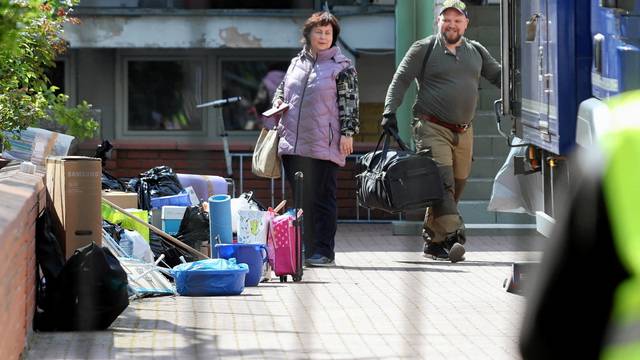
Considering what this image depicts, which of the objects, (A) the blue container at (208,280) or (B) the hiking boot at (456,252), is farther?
(B) the hiking boot at (456,252)

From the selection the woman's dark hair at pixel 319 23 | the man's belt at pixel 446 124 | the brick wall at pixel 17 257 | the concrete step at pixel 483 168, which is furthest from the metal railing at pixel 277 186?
the brick wall at pixel 17 257

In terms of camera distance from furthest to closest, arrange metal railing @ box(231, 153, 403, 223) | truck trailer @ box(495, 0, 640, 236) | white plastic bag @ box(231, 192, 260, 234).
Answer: metal railing @ box(231, 153, 403, 223) < white plastic bag @ box(231, 192, 260, 234) < truck trailer @ box(495, 0, 640, 236)

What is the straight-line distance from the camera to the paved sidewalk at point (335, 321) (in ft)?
22.4

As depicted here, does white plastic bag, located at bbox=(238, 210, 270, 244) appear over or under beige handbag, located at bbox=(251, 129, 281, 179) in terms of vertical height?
under

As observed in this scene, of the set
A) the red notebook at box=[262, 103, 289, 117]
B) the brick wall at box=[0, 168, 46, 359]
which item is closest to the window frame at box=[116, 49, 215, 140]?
the red notebook at box=[262, 103, 289, 117]

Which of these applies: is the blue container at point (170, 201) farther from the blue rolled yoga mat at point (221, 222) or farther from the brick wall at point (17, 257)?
the brick wall at point (17, 257)

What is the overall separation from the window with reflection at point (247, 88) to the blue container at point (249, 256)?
7.16 meters

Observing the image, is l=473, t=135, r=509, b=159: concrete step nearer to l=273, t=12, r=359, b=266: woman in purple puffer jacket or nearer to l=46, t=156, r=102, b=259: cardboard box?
l=273, t=12, r=359, b=266: woman in purple puffer jacket

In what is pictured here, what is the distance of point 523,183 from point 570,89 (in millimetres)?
1777

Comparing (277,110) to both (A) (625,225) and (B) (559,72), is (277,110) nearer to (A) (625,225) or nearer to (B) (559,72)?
(B) (559,72)

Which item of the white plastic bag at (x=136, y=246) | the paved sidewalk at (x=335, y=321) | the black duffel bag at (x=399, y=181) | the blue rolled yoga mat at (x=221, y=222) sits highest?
the black duffel bag at (x=399, y=181)

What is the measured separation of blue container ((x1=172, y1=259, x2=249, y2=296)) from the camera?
9141 mm

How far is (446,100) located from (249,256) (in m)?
2.31

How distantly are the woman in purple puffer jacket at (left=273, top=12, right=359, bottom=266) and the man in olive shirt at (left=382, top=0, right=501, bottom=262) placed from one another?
1.53 ft
